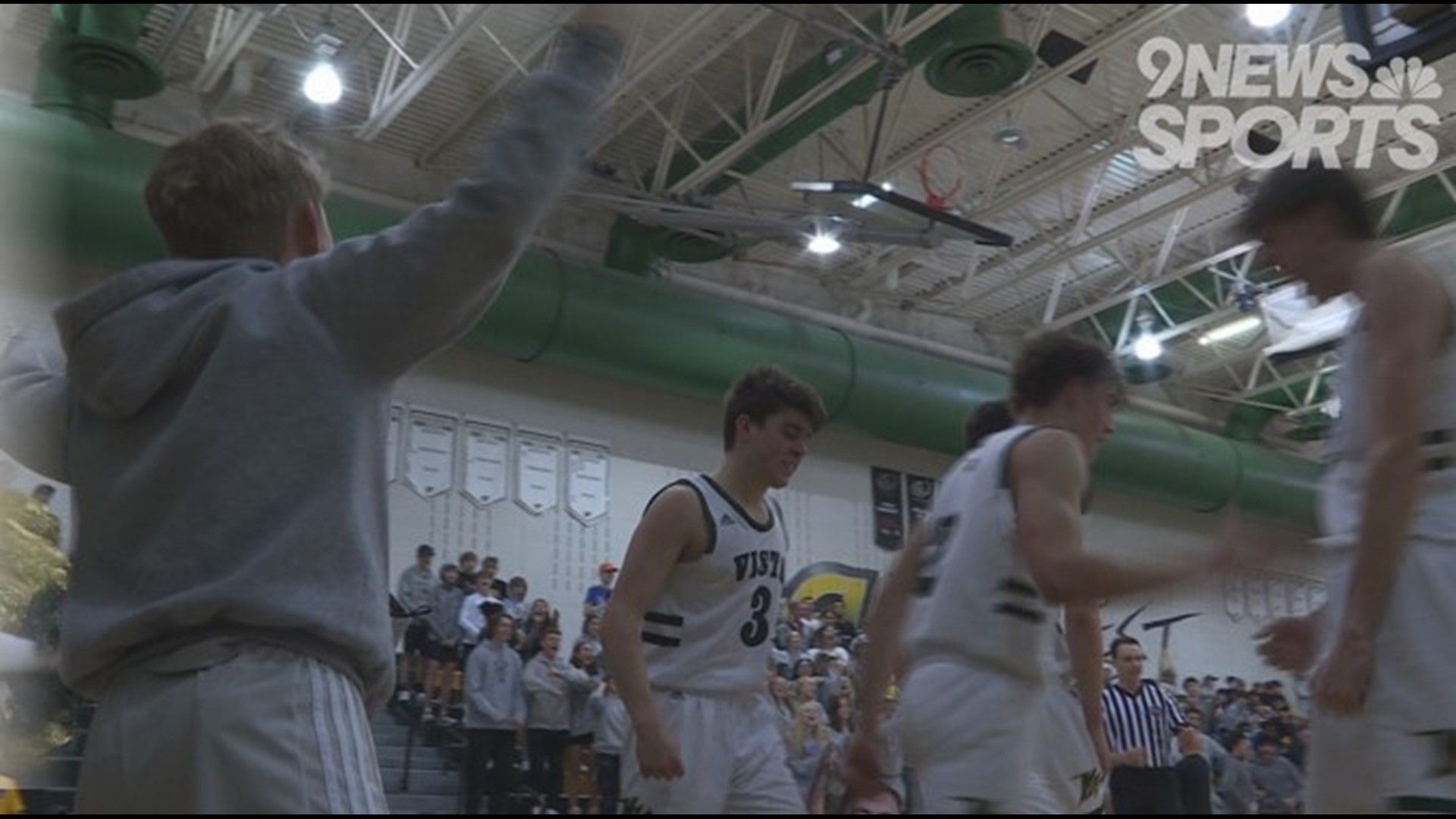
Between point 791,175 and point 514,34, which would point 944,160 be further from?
point 514,34

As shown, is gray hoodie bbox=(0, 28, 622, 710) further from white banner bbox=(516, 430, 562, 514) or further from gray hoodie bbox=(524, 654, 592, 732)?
white banner bbox=(516, 430, 562, 514)

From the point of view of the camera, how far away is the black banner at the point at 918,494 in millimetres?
19297

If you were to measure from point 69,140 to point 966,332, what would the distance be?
12934 millimetres

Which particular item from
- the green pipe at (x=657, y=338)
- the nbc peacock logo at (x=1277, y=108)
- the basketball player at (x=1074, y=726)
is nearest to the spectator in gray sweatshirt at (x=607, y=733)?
the green pipe at (x=657, y=338)

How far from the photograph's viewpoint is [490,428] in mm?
15742

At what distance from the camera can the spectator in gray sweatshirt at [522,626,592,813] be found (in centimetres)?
1180

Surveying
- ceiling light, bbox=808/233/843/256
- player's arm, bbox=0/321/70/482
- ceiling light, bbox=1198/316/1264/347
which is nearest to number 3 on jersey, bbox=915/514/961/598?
player's arm, bbox=0/321/70/482

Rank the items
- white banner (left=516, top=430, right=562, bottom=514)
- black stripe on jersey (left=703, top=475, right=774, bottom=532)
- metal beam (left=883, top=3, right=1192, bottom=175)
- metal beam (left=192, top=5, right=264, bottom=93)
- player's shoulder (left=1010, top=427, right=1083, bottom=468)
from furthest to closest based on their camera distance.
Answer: white banner (left=516, top=430, right=562, bottom=514) < metal beam (left=883, top=3, right=1192, bottom=175) < metal beam (left=192, top=5, right=264, bottom=93) < black stripe on jersey (left=703, top=475, right=774, bottom=532) < player's shoulder (left=1010, top=427, right=1083, bottom=468)

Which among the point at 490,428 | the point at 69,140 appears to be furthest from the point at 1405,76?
the point at 69,140

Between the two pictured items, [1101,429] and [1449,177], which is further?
[1449,177]

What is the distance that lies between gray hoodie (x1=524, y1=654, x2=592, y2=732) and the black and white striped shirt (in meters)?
4.88

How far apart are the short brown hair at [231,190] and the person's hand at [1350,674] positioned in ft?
6.29

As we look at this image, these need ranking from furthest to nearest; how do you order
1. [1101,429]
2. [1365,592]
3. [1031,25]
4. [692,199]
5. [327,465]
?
[692,199]
[1031,25]
[1101,429]
[1365,592]
[327,465]

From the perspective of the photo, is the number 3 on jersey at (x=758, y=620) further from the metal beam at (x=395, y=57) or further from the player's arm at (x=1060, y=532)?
the metal beam at (x=395, y=57)
